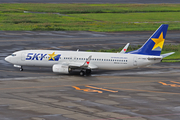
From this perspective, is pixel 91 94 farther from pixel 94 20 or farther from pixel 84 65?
pixel 94 20

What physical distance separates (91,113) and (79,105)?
11.6ft

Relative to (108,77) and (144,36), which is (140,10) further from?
(108,77)

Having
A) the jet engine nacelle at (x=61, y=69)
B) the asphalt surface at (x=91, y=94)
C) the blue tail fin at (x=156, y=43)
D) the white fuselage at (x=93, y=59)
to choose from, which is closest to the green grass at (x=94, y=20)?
the asphalt surface at (x=91, y=94)

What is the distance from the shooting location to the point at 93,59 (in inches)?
2360

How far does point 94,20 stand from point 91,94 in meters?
95.8

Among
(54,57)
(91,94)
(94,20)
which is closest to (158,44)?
(91,94)

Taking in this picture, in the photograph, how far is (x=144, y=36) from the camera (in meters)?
106

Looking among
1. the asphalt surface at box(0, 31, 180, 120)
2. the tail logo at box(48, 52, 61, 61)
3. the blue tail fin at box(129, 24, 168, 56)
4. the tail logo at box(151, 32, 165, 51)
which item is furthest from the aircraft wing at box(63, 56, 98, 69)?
the tail logo at box(151, 32, 165, 51)

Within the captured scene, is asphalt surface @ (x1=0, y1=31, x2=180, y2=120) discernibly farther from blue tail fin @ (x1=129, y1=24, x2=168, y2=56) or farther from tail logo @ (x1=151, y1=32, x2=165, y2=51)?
tail logo @ (x1=151, y1=32, x2=165, y2=51)

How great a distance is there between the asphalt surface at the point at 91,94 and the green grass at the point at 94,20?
45051 mm

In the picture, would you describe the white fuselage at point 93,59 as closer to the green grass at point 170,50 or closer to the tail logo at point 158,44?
the tail logo at point 158,44

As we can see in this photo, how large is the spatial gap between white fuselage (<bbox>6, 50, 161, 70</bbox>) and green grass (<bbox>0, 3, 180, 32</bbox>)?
53.9 m

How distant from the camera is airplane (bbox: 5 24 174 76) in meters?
58.2

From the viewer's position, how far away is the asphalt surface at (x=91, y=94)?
121 ft
